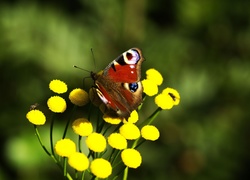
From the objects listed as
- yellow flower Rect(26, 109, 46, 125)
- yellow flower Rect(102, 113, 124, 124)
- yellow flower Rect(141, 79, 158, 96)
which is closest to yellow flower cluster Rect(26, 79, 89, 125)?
yellow flower Rect(26, 109, 46, 125)

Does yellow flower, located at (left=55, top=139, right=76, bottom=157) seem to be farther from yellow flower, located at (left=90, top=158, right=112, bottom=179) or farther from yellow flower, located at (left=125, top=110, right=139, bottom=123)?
yellow flower, located at (left=125, top=110, right=139, bottom=123)

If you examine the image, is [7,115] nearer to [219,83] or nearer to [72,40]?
[72,40]

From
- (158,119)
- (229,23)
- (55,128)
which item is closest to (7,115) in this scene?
(55,128)

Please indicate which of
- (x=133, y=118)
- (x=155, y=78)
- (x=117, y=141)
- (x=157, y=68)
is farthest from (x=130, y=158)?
(x=157, y=68)

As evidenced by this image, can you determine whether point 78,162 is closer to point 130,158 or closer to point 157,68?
point 130,158

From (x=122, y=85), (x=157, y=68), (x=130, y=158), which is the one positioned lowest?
(x=157, y=68)

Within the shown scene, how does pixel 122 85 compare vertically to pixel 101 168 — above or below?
Result: above

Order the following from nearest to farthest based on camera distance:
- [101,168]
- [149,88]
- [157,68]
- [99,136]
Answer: [101,168]
[99,136]
[149,88]
[157,68]

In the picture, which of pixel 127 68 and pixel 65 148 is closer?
pixel 65 148
